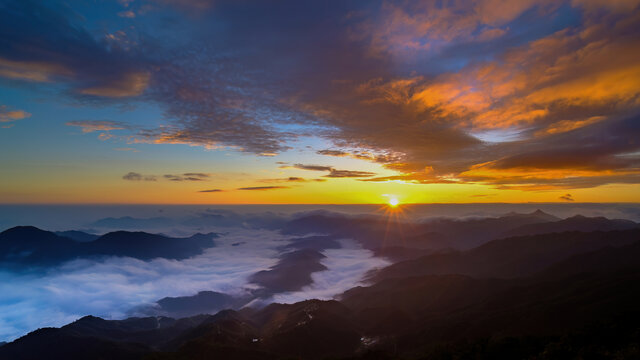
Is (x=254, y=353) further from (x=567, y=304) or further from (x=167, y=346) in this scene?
(x=567, y=304)

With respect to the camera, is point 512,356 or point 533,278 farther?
point 533,278

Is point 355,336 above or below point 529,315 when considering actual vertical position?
below

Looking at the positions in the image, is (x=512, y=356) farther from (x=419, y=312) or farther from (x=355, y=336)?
(x=419, y=312)

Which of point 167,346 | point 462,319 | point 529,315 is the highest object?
point 529,315

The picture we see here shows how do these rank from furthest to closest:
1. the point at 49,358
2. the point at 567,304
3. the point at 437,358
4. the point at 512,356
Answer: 1. the point at 49,358
2. the point at 567,304
3. the point at 437,358
4. the point at 512,356

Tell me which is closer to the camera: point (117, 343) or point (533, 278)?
point (117, 343)

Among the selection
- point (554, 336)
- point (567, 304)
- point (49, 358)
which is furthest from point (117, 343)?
point (567, 304)

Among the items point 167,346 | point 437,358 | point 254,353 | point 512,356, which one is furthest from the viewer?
point 167,346

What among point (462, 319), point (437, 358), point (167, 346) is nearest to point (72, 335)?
point (167, 346)

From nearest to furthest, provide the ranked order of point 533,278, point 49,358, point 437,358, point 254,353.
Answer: point 437,358 < point 254,353 < point 49,358 < point 533,278
